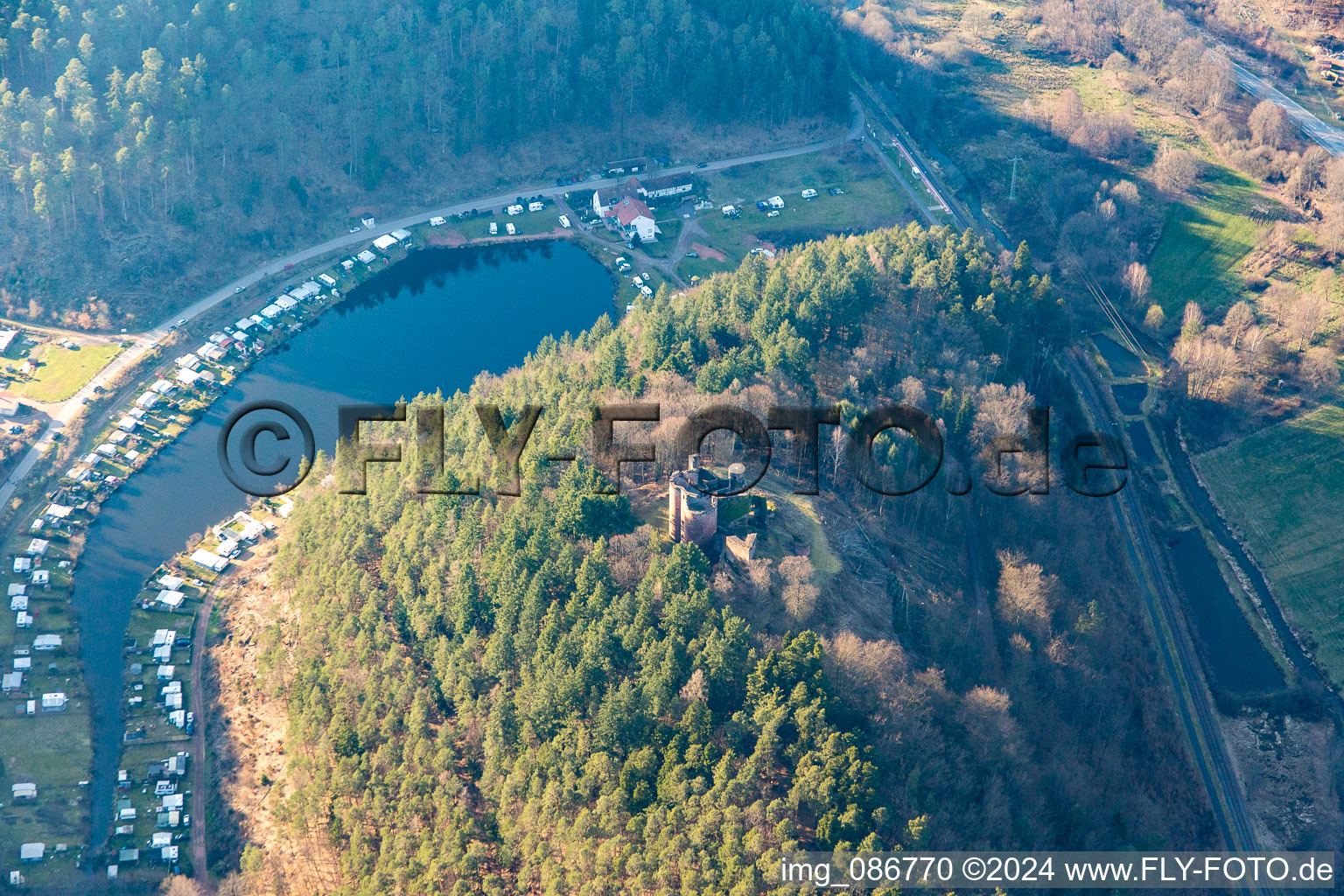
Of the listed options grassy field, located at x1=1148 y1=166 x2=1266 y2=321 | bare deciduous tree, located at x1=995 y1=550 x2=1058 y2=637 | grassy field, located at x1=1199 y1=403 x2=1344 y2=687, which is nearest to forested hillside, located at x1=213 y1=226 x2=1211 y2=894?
bare deciduous tree, located at x1=995 y1=550 x2=1058 y2=637

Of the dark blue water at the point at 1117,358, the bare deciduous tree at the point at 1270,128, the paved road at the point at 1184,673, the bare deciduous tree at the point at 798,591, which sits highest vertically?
the bare deciduous tree at the point at 1270,128

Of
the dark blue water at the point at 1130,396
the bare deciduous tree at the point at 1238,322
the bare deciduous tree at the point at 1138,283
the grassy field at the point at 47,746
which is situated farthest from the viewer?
the bare deciduous tree at the point at 1138,283

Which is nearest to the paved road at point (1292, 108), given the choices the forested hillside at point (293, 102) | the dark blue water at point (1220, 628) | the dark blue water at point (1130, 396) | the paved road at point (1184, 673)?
the dark blue water at point (1130, 396)

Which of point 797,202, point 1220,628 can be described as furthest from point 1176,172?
point 1220,628

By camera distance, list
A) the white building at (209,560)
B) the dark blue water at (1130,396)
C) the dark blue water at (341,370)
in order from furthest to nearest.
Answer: the dark blue water at (1130,396) < the white building at (209,560) < the dark blue water at (341,370)

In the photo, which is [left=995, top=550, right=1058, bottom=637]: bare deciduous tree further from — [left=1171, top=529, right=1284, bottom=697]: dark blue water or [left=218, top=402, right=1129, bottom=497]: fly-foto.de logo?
[left=1171, top=529, right=1284, bottom=697]: dark blue water

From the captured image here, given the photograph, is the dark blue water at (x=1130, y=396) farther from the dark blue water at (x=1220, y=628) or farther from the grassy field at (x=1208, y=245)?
the dark blue water at (x=1220, y=628)

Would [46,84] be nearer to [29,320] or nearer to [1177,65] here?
[29,320]
